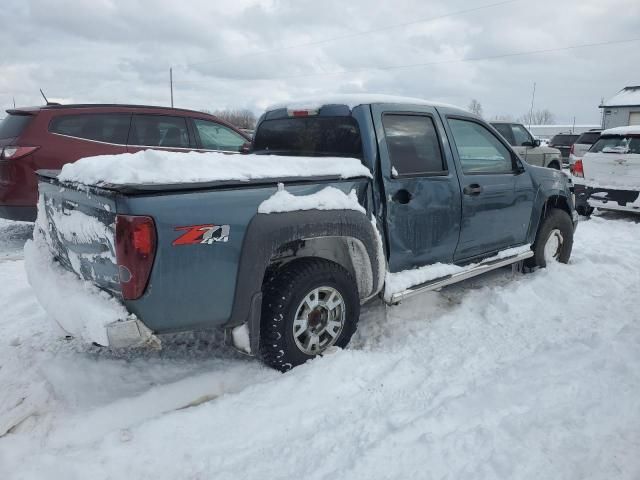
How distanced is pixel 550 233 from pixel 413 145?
7.86ft

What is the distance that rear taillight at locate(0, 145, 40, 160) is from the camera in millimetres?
5758

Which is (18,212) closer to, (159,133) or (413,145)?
(159,133)

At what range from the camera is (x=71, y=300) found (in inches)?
106

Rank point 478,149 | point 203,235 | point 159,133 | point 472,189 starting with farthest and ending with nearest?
point 159,133, point 478,149, point 472,189, point 203,235

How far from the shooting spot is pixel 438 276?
3957 millimetres

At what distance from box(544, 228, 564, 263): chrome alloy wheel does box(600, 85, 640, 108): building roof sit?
1409 inches

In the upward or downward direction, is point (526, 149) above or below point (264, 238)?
above

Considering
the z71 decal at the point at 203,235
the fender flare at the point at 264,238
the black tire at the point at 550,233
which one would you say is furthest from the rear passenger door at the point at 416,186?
the black tire at the point at 550,233

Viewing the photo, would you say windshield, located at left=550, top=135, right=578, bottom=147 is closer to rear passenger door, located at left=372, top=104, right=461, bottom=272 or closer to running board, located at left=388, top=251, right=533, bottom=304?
running board, located at left=388, top=251, right=533, bottom=304

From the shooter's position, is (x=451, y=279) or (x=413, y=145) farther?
(x=451, y=279)

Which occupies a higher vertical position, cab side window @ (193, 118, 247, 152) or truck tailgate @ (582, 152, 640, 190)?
cab side window @ (193, 118, 247, 152)

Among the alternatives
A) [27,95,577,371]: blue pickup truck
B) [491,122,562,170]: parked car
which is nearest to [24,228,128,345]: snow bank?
[27,95,577,371]: blue pickup truck

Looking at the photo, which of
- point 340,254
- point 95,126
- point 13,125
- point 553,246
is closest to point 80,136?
point 95,126

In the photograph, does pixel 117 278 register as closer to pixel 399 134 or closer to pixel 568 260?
pixel 399 134
